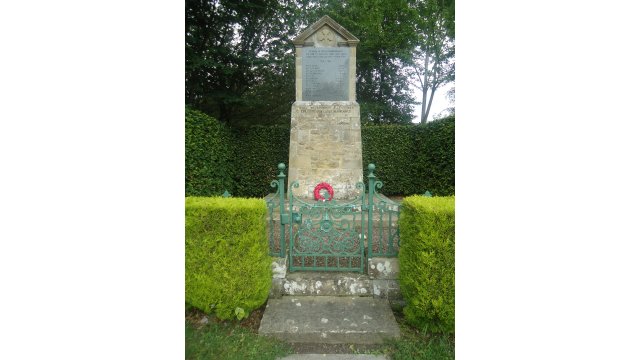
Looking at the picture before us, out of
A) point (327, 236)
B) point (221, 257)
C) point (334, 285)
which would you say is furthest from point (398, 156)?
point (221, 257)

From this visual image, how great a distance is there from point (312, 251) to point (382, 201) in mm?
971

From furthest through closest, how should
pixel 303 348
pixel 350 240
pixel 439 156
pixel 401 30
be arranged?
1. pixel 401 30
2. pixel 439 156
3. pixel 350 240
4. pixel 303 348

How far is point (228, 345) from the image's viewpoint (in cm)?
239

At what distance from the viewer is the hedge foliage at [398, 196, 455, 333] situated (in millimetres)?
2455

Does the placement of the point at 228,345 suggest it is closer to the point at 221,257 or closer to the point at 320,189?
the point at 221,257

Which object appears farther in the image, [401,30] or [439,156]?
[401,30]

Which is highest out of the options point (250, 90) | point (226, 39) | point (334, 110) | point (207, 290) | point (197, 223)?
point (226, 39)

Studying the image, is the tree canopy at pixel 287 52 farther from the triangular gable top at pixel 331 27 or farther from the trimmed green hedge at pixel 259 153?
the triangular gable top at pixel 331 27

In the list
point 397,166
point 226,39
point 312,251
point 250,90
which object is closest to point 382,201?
point 312,251

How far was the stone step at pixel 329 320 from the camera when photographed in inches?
99.0

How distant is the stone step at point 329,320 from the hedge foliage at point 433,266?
321 millimetres

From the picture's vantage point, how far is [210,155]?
713 centimetres
